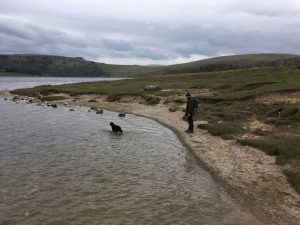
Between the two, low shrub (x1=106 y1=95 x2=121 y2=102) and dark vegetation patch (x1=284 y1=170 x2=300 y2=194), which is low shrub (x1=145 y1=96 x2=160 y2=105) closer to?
low shrub (x1=106 y1=95 x2=121 y2=102)

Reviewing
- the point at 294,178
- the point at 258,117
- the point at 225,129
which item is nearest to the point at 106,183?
the point at 294,178

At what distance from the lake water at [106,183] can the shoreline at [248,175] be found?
0.59m

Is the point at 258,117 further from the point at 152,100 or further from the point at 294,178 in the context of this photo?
the point at 152,100

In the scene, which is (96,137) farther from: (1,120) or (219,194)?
(219,194)

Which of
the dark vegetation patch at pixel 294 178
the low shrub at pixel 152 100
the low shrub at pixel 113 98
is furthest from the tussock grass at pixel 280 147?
the low shrub at pixel 113 98

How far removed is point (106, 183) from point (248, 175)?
705cm

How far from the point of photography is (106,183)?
20.1 metres

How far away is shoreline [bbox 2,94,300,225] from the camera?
16766 mm

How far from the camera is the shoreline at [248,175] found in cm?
1677

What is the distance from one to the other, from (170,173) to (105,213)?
7.23 metres

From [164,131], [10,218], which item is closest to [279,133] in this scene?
[164,131]

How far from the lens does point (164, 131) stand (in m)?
37.5

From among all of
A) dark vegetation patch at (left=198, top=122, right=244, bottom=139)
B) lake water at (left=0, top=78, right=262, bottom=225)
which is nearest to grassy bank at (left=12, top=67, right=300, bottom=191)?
dark vegetation patch at (left=198, top=122, right=244, bottom=139)

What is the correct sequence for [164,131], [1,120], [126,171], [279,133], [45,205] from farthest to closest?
1. [1,120]
2. [164,131]
3. [279,133]
4. [126,171]
5. [45,205]
